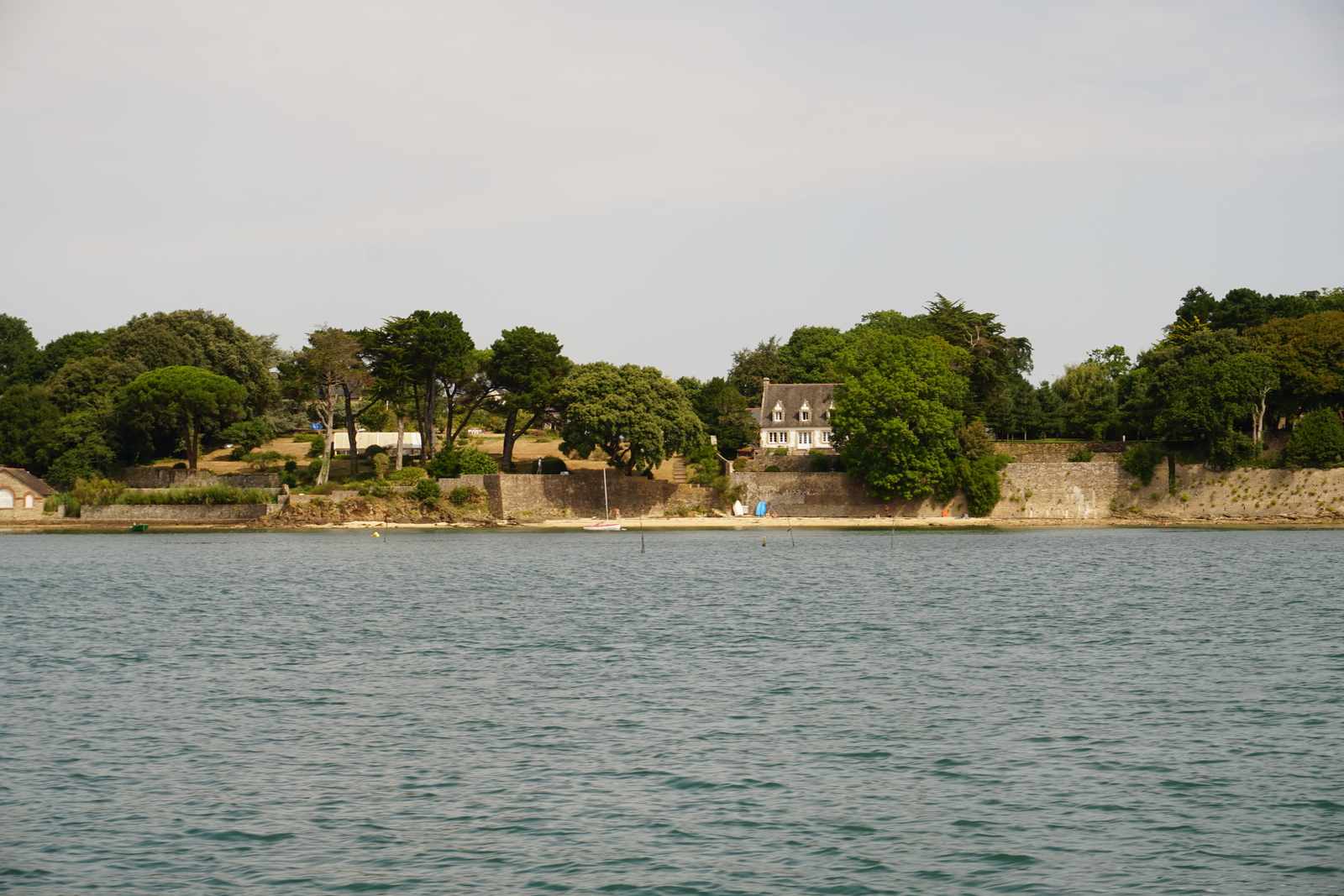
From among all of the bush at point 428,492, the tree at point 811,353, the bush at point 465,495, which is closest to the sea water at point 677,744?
the bush at point 428,492

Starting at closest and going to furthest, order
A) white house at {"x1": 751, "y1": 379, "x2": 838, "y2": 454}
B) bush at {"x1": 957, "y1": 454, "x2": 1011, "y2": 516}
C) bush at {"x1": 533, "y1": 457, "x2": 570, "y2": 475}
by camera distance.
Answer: bush at {"x1": 957, "y1": 454, "x2": 1011, "y2": 516} → bush at {"x1": 533, "y1": 457, "x2": 570, "y2": 475} → white house at {"x1": 751, "y1": 379, "x2": 838, "y2": 454}

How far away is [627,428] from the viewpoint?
241ft

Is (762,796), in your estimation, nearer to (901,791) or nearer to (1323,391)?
(901,791)

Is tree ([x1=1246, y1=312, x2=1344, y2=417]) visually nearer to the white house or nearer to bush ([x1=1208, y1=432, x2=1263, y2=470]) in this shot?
bush ([x1=1208, y1=432, x2=1263, y2=470])

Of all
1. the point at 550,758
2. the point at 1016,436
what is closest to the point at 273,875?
the point at 550,758

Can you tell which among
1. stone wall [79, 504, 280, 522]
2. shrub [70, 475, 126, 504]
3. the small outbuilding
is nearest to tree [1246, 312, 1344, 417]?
stone wall [79, 504, 280, 522]

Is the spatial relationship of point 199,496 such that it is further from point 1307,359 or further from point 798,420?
point 1307,359

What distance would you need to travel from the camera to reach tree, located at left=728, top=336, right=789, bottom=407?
106 m

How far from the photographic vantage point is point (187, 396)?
78.4m

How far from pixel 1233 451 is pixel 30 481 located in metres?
81.6

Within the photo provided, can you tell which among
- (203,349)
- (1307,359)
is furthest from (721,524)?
(203,349)

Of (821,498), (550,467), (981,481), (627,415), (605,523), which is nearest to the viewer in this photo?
(627,415)

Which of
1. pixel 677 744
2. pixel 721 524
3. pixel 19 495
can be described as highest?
pixel 19 495

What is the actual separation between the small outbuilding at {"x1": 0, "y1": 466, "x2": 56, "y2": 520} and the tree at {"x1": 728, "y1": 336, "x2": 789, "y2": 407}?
56.6 m
